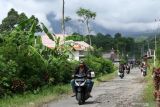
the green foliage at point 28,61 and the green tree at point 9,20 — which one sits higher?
the green tree at point 9,20

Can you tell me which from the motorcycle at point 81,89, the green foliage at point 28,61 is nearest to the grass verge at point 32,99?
the green foliage at point 28,61

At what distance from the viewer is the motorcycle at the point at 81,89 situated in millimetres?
18797

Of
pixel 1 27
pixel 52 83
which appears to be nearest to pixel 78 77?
pixel 52 83

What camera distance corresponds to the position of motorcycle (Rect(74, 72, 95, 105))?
1880 cm

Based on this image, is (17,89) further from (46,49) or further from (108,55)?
(108,55)

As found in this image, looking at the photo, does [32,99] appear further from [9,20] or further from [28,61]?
[9,20]

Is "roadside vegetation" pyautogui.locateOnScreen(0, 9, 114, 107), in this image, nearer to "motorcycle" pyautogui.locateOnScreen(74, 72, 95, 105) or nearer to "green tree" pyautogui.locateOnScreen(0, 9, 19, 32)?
"motorcycle" pyautogui.locateOnScreen(74, 72, 95, 105)

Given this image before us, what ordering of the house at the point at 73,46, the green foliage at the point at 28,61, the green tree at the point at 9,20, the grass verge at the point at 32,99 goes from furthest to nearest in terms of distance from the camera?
the green tree at the point at 9,20 → the house at the point at 73,46 → the green foliage at the point at 28,61 → the grass verge at the point at 32,99

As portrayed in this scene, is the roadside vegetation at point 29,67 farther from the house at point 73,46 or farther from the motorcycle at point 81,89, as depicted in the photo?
the motorcycle at point 81,89

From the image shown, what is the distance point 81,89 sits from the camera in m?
19.0

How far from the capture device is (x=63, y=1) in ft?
167

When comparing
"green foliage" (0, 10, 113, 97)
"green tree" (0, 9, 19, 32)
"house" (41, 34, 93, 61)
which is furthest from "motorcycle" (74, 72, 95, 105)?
"green tree" (0, 9, 19, 32)

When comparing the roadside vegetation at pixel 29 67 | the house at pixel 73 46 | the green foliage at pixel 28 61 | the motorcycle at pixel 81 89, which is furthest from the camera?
the house at pixel 73 46

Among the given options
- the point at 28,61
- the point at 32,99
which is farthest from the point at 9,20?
the point at 32,99
